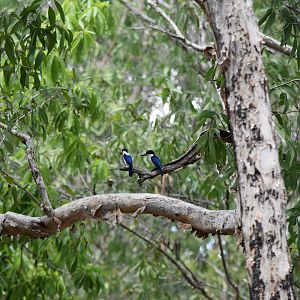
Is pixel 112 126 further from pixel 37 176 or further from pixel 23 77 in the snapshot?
pixel 37 176

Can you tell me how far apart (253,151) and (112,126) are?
398 cm

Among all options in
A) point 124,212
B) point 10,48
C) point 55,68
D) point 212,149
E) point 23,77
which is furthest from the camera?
point 55,68

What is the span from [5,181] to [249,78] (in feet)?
7.72

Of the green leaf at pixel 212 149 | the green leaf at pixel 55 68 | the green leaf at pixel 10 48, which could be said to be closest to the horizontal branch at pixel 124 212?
the green leaf at pixel 212 149

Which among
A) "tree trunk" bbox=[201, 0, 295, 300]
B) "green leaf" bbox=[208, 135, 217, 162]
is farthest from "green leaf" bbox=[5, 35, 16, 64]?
"tree trunk" bbox=[201, 0, 295, 300]

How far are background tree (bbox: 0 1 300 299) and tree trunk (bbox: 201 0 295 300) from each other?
1.84 ft

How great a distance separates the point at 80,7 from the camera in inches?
242

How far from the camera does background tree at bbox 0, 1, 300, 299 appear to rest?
442 centimetres

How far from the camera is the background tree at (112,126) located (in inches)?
174

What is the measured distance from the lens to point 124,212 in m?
4.31

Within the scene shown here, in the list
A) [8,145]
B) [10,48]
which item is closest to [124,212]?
[8,145]

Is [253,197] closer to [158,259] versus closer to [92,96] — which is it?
[92,96]

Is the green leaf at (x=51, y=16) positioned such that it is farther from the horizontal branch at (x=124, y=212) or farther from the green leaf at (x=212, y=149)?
the green leaf at (x=212, y=149)

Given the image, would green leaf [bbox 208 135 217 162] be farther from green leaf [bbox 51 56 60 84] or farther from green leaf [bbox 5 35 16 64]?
green leaf [bbox 51 56 60 84]
